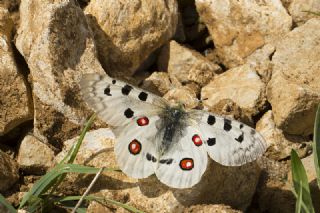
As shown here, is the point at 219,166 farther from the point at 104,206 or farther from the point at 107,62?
the point at 107,62

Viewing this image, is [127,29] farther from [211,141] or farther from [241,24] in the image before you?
[211,141]

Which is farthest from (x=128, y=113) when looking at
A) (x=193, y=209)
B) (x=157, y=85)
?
(x=157, y=85)

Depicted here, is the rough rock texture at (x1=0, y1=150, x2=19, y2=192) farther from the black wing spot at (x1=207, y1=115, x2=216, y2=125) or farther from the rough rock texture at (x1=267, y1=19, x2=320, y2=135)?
the rough rock texture at (x1=267, y1=19, x2=320, y2=135)

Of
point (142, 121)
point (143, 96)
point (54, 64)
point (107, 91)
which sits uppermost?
point (54, 64)

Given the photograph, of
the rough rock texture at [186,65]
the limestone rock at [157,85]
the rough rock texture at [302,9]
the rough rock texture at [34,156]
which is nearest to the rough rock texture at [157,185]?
the rough rock texture at [34,156]

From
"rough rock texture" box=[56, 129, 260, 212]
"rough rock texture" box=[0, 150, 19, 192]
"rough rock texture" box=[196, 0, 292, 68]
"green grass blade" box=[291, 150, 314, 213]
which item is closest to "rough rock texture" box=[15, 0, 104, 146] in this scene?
"rough rock texture" box=[56, 129, 260, 212]

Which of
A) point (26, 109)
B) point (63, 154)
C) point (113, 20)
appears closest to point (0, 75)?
point (26, 109)

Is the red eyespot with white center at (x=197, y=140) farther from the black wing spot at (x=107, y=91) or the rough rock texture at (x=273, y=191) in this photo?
the rough rock texture at (x=273, y=191)
